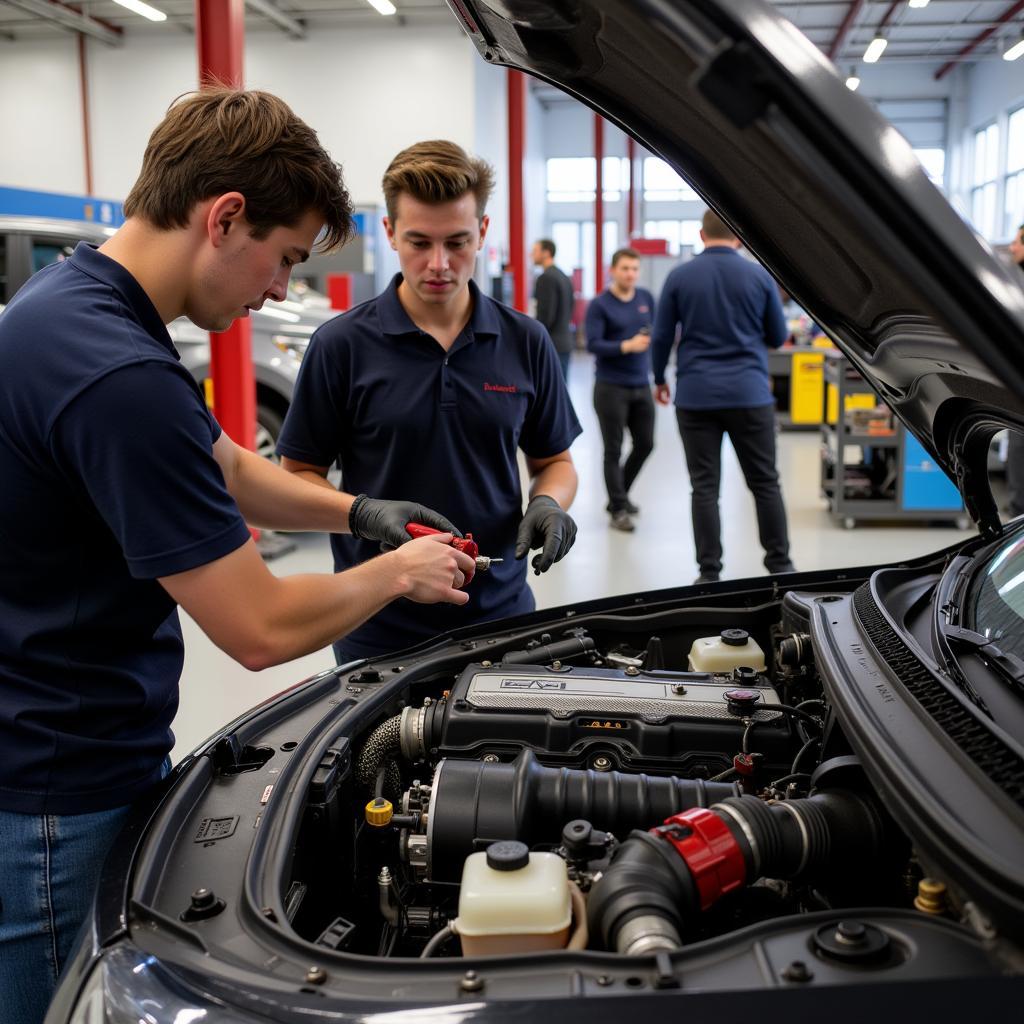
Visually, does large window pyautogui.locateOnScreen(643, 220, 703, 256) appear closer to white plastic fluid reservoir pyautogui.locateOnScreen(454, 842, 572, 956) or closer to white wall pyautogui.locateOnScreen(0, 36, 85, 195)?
white wall pyautogui.locateOnScreen(0, 36, 85, 195)

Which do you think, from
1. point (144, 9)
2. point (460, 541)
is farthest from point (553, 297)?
point (144, 9)

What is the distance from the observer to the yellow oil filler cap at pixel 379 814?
1464mm

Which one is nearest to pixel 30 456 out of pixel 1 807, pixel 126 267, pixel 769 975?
pixel 126 267

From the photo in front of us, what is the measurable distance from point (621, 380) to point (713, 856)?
5255 mm

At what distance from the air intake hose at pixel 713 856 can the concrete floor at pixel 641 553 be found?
238cm

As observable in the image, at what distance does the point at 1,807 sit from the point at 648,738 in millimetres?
937

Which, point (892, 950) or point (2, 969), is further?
point (2, 969)

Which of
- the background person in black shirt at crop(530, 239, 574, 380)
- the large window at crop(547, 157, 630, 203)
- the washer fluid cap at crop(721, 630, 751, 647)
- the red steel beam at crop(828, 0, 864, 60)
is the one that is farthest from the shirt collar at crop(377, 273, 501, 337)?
the large window at crop(547, 157, 630, 203)

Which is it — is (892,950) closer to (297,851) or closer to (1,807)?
(297,851)

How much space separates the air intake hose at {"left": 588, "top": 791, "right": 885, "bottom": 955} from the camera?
113cm

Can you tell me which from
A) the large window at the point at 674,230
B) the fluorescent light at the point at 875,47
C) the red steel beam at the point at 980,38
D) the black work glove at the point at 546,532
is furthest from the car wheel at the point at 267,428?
the large window at the point at 674,230

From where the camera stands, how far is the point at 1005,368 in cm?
106

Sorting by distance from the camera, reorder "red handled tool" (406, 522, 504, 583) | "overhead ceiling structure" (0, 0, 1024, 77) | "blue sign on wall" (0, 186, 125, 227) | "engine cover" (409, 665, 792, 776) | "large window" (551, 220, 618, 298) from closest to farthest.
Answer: "engine cover" (409, 665, 792, 776) < "red handled tool" (406, 522, 504, 583) < "blue sign on wall" (0, 186, 125, 227) < "overhead ceiling structure" (0, 0, 1024, 77) < "large window" (551, 220, 618, 298)

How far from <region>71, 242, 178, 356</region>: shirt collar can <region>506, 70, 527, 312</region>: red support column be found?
9834mm
